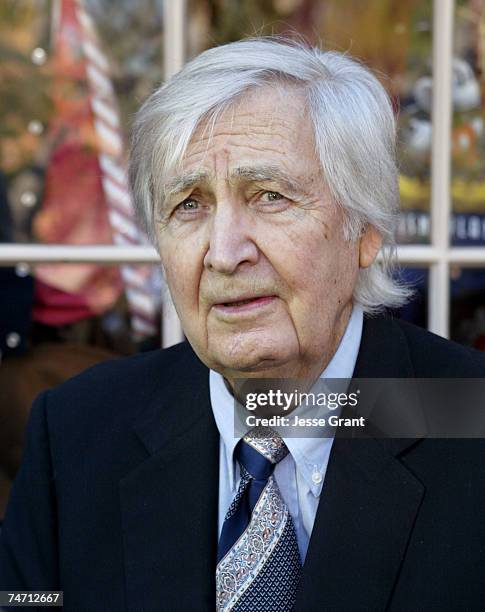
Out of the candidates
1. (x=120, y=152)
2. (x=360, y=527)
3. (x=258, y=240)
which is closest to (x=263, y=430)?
(x=360, y=527)

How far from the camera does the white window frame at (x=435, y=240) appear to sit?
262 cm

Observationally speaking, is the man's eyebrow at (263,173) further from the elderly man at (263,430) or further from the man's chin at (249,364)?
the man's chin at (249,364)

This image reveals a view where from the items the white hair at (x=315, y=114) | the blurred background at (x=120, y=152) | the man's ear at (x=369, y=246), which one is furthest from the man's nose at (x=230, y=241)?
the blurred background at (x=120, y=152)

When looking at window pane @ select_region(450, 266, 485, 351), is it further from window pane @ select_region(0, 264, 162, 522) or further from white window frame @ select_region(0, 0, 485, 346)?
window pane @ select_region(0, 264, 162, 522)

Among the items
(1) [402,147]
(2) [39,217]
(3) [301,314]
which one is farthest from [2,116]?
(3) [301,314]

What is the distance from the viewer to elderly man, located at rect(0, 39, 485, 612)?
1666 millimetres

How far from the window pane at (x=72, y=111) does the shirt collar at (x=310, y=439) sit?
89 centimetres

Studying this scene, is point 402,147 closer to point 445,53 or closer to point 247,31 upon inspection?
point 445,53

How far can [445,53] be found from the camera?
2699 mm

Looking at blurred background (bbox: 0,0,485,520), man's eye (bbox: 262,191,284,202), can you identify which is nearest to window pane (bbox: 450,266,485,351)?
blurred background (bbox: 0,0,485,520)

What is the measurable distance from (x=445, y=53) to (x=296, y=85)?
3.72 feet

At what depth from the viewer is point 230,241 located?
1.64m

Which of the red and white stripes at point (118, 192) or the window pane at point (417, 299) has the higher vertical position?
the red and white stripes at point (118, 192)

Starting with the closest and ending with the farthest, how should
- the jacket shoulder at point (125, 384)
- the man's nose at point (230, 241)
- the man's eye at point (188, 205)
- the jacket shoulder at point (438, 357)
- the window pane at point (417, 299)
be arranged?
1. the man's nose at point (230, 241)
2. the man's eye at point (188, 205)
3. the jacket shoulder at point (438, 357)
4. the jacket shoulder at point (125, 384)
5. the window pane at point (417, 299)
